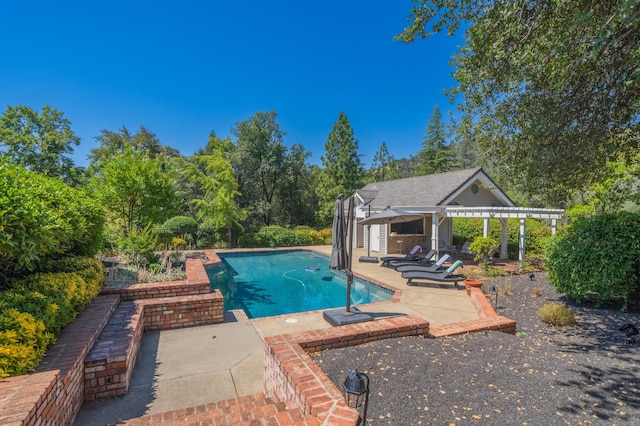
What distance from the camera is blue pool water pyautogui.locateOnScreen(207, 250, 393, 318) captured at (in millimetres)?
10148

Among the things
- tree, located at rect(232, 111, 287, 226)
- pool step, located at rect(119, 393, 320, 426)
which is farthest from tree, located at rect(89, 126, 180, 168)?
pool step, located at rect(119, 393, 320, 426)

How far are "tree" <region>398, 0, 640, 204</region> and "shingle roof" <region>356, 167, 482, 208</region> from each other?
8.75m

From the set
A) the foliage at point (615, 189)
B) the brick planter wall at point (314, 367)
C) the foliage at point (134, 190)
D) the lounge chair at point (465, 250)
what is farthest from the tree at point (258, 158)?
the brick planter wall at point (314, 367)

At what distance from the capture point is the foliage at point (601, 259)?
265 inches

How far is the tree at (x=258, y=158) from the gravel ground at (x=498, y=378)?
2293 cm

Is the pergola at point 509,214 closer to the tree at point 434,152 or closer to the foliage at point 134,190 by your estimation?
the foliage at point 134,190

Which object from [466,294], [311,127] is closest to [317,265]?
[466,294]

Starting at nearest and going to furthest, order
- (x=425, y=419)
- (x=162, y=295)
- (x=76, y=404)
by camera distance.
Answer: (x=425, y=419) → (x=76, y=404) → (x=162, y=295)

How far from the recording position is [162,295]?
736cm

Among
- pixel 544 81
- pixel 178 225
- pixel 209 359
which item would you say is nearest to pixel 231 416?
pixel 209 359

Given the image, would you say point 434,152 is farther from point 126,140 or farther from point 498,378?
point 498,378

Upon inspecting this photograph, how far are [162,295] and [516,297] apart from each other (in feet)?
32.0

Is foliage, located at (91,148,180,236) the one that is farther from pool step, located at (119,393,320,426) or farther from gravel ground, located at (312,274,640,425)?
gravel ground, located at (312,274,640,425)

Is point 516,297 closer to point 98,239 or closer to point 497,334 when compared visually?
point 497,334
